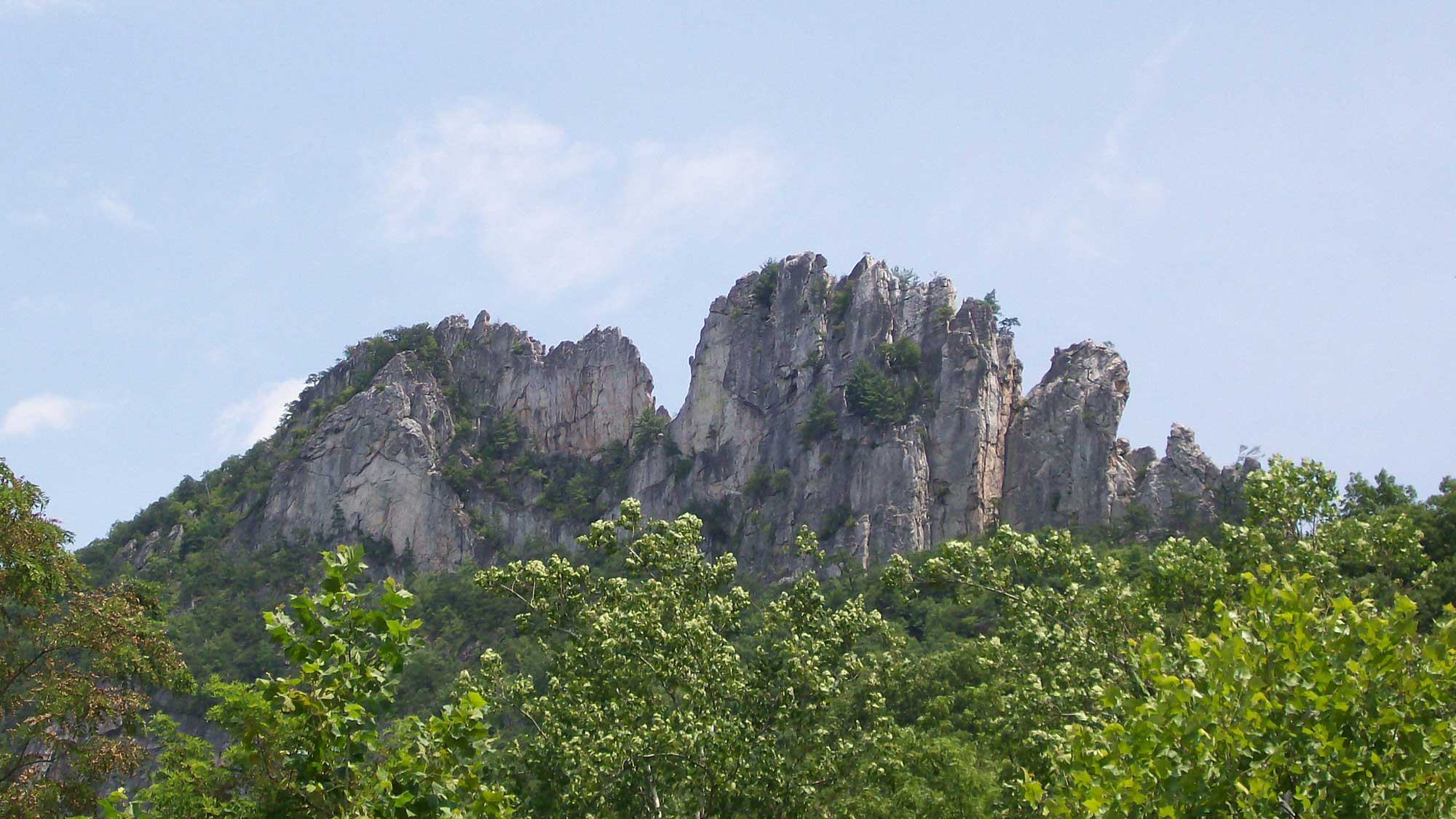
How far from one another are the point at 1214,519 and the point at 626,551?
51.8m

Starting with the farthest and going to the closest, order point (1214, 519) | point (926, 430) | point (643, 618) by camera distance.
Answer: point (926, 430) < point (1214, 519) < point (643, 618)

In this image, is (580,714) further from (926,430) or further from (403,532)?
(403,532)

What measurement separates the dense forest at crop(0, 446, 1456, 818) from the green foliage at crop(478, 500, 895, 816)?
4 centimetres

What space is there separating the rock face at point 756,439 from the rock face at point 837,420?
0.45 ft

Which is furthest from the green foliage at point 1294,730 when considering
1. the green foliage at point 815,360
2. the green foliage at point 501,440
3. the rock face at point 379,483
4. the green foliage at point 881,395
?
the green foliage at point 501,440

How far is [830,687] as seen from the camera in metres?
15.6

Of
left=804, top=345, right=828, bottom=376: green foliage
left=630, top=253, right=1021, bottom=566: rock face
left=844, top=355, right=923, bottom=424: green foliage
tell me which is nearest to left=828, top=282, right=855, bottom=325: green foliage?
left=630, top=253, right=1021, bottom=566: rock face

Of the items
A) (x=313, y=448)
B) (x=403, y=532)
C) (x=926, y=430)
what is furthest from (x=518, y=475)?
(x=926, y=430)

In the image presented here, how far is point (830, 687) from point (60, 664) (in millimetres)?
10103

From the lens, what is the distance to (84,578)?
17547mm

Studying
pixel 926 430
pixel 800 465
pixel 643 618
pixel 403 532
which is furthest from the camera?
pixel 403 532

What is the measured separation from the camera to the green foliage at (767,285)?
88.0 metres

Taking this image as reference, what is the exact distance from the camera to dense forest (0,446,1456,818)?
307 inches

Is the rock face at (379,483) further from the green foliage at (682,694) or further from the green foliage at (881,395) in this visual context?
the green foliage at (682,694)
